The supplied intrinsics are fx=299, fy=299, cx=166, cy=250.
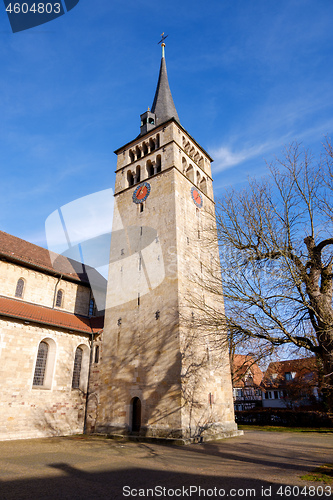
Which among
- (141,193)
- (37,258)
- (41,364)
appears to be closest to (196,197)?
(141,193)

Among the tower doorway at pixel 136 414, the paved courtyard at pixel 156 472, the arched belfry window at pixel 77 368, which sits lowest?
the paved courtyard at pixel 156 472

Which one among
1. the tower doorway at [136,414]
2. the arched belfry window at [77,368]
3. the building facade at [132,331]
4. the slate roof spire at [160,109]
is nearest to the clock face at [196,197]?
the building facade at [132,331]

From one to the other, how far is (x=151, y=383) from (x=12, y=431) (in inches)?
262

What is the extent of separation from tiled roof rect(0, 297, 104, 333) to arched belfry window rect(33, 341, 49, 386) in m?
1.35

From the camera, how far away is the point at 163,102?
25.0 metres

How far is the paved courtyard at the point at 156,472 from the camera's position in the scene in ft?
19.2

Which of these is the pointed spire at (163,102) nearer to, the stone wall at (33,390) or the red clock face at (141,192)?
the red clock face at (141,192)

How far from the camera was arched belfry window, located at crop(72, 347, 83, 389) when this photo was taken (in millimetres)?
17719

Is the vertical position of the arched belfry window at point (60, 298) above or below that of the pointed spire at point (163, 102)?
below

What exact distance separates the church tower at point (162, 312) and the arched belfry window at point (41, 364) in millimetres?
3214

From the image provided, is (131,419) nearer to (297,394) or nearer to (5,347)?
(5,347)

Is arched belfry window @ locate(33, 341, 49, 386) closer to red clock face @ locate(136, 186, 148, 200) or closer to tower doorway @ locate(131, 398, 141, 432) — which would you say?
tower doorway @ locate(131, 398, 141, 432)

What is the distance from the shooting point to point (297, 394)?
29891 mm

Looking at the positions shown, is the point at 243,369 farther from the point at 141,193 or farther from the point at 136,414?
the point at 141,193
